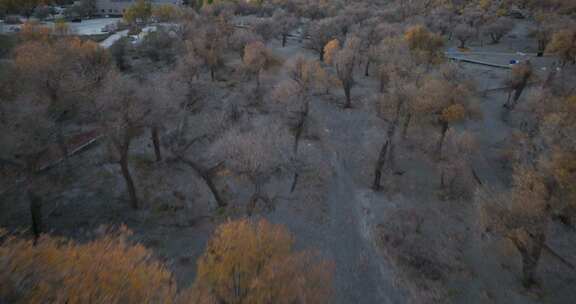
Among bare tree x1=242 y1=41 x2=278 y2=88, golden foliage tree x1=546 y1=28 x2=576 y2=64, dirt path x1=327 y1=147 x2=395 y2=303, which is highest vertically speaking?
golden foliage tree x1=546 y1=28 x2=576 y2=64

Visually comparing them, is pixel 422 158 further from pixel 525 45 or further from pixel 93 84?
pixel 525 45

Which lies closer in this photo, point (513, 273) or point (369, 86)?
point (513, 273)

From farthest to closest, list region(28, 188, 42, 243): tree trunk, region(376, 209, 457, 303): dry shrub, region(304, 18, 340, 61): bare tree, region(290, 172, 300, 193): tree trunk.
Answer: region(304, 18, 340, 61): bare tree < region(290, 172, 300, 193): tree trunk < region(28, 188, 42, 243): tree trunk < region(376, 209, 457, 303): dry shrub

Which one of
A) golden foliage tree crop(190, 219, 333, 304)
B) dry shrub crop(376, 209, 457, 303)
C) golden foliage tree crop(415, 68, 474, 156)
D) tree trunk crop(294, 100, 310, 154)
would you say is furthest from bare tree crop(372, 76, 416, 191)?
golden foliage tree crop(190, 219, 333, 304)

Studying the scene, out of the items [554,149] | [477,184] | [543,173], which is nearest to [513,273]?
[543,173]

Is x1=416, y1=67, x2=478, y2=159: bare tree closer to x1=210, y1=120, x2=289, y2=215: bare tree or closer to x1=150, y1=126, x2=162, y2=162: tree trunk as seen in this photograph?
x1=210, y1=120, x2=289, y2=215: bare tree

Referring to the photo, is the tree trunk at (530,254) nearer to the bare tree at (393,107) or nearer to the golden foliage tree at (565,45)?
the bare tree at (393,107)
